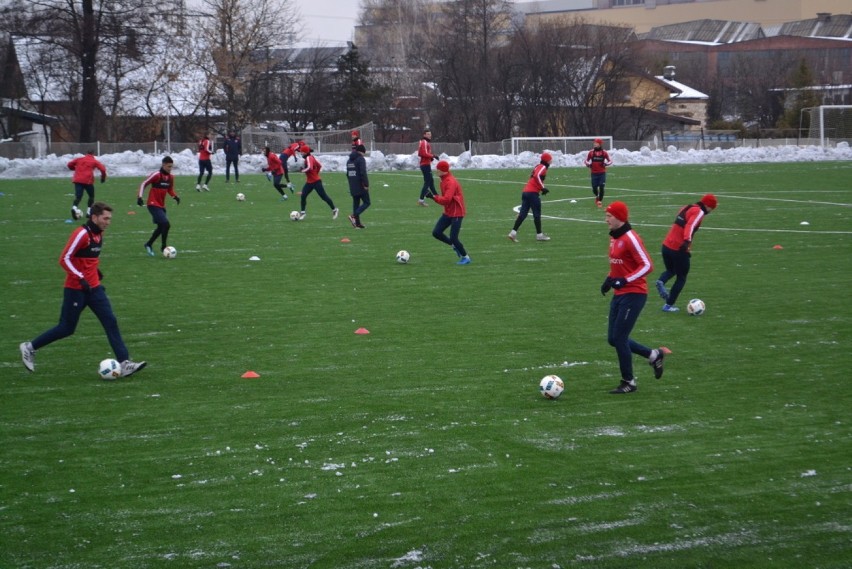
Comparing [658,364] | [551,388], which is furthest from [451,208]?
[551,388]

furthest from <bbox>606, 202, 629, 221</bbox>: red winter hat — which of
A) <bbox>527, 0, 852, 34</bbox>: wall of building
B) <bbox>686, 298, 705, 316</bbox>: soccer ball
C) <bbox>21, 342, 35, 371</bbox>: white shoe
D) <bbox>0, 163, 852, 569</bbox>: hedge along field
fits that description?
<bbox>527, 0, 852, 34</bbox>: wall of building

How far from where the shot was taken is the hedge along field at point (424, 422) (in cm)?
610

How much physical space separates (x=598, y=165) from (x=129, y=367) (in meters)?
20.8

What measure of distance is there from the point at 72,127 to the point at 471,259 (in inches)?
2071

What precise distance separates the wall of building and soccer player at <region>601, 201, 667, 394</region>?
338 feet

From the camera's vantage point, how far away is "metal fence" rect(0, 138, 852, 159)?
4759cm

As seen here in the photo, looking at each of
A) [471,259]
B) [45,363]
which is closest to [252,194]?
[471,259]

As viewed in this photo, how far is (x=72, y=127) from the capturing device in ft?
211

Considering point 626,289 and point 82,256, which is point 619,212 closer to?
point 626,289

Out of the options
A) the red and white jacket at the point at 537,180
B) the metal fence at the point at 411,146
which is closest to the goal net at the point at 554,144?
the metal fence at the point at 411,146

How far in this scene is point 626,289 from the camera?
30.4 ft

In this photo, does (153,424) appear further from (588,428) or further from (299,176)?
(299,176)

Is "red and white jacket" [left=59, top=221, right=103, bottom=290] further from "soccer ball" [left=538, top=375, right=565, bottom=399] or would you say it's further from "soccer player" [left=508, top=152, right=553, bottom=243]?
"soccer player" [left=508, top=152, right=553, bottom=243]

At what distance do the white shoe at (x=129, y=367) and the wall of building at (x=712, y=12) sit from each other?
103269 millimetres
